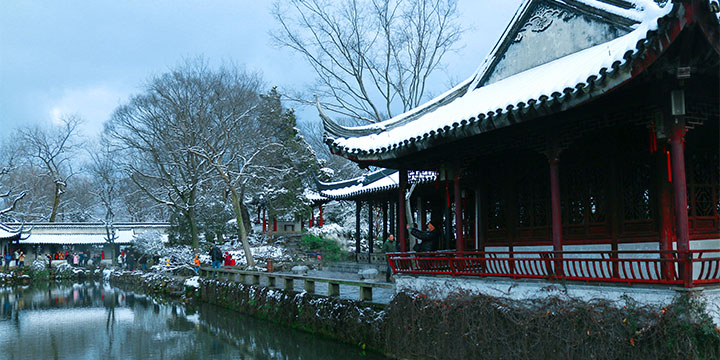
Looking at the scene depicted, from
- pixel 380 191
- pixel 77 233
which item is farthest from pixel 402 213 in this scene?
pixel 77 233

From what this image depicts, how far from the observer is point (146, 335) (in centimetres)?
1397

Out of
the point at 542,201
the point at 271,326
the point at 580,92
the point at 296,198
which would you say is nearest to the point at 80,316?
the point at 271,326

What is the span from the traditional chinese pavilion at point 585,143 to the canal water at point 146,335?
345 centimetres

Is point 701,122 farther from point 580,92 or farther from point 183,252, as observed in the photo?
point 183,252

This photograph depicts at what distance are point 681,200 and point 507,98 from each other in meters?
2.64

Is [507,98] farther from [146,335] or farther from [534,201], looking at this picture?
[146,335]

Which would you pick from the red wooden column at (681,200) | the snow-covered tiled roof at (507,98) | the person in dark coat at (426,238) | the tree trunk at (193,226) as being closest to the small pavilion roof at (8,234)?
the tree trunk at (193,226)

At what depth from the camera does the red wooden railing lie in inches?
259

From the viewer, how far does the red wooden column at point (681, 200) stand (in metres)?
6.11

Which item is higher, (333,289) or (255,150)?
(255,150)

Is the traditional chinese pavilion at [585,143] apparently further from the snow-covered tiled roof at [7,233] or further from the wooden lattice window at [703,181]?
the snow-covered tiled roof at [7,233]

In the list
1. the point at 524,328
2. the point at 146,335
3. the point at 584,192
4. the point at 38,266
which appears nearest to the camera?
the point at 524,328

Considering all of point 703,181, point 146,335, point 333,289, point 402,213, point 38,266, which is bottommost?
point 146,335

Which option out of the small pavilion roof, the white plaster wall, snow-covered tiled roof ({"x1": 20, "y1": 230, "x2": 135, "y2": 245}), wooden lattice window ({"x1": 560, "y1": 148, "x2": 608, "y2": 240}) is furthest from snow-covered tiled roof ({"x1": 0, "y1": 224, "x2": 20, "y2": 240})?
wooden lattice window ({"x1": 560, "y1": 148, "x2": 608, "y2": 240})
